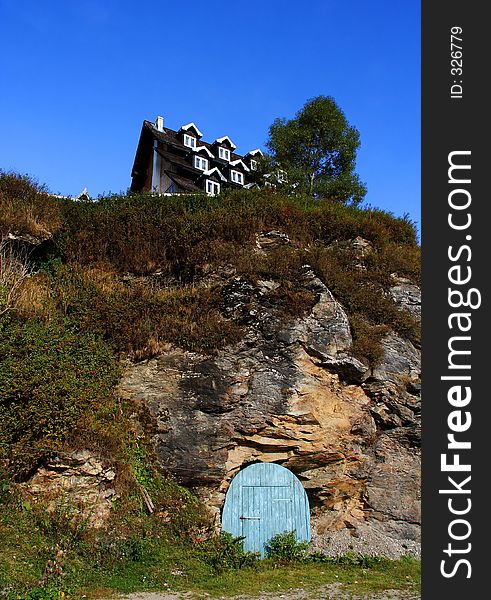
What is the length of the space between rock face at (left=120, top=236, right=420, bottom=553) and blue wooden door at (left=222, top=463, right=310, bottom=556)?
263 millimetres

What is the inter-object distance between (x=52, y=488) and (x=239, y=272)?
24.4 ft

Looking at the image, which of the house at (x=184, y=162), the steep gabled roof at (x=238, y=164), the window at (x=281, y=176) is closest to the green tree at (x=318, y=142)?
the window at (x=281, y=176)

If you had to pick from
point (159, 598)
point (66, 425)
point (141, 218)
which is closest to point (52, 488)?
point (66, 425)

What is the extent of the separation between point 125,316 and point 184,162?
2381 cm

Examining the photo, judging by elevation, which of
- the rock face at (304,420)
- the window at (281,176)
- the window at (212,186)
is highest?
the window at (212,186)

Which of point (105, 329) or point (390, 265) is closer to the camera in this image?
point (105, 329)

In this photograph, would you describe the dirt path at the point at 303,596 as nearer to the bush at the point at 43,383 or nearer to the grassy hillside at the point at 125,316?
the grassy hillside at the point at 125,316

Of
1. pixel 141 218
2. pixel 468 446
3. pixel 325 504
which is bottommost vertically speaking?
pixel 325 504

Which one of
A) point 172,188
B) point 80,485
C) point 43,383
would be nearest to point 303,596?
point 80,485

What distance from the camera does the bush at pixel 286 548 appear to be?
36.8ft

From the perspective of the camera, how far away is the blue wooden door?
453 inches

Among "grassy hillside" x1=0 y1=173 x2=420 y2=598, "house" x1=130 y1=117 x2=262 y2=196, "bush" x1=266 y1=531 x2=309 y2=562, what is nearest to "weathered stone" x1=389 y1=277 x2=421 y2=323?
"grassy hillside" x1=0 y1=173 x2=420 y2=598

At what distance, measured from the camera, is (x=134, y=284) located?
15.8 metres

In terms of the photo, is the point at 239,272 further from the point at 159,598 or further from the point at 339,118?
the point at 339,118
